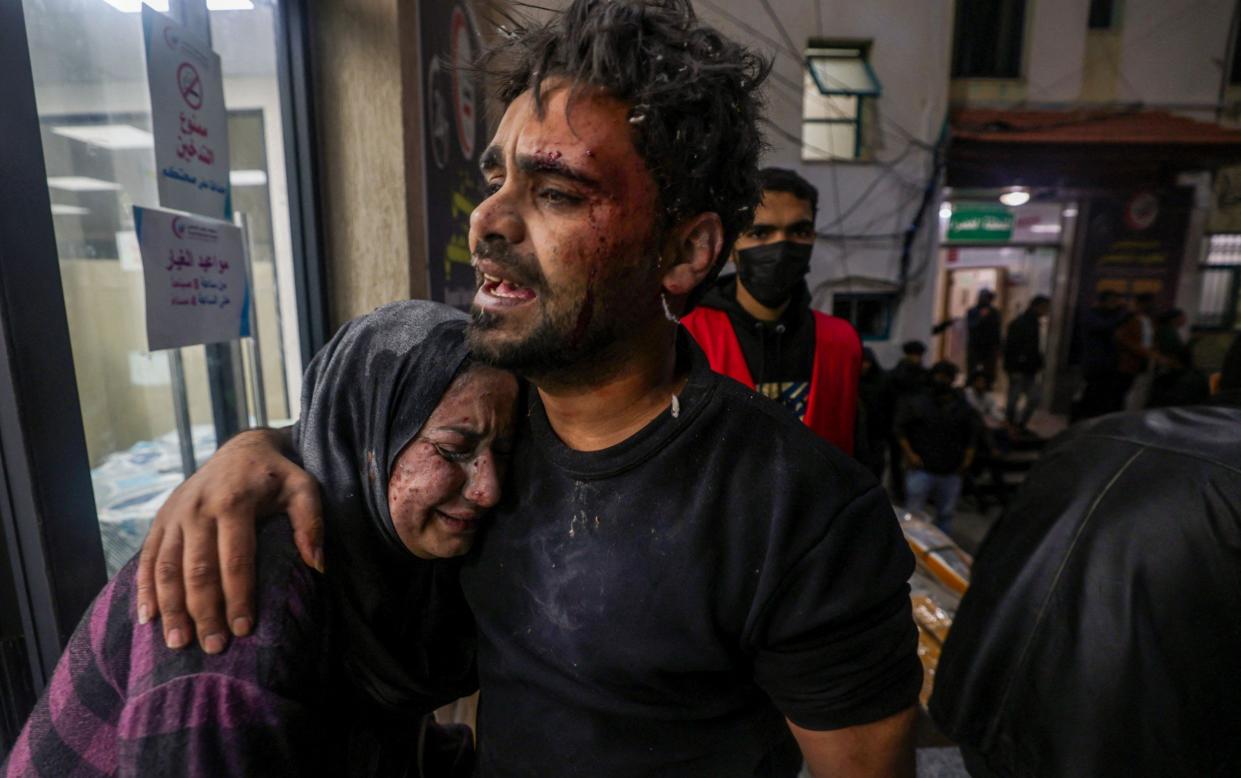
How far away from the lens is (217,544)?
953 mm

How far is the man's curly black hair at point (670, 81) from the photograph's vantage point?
1004 mm

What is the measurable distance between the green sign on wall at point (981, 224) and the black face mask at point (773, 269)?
322 inches

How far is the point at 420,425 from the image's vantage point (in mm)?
1109

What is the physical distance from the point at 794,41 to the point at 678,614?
8.62 meters

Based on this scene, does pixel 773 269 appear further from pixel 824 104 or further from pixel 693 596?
pixel 824 104

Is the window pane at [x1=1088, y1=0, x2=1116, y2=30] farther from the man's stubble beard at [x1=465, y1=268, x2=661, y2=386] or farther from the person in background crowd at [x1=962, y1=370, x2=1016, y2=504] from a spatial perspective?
the man's stubble beard at [x1=465, y1=268, x2=661, y2=386]

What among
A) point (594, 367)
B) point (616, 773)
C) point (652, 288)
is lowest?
point (616, 773)

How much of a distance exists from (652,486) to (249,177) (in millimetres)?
2320

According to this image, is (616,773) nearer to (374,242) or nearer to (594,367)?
(594,367)

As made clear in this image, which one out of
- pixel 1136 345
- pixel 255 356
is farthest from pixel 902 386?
pixel 255 356

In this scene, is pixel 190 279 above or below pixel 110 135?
below

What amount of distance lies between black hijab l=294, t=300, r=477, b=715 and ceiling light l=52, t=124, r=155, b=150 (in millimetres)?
1064

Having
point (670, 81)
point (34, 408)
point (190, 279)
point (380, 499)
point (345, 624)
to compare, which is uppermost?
point (670, 81)

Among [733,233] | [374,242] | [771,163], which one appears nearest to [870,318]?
[771,163]
